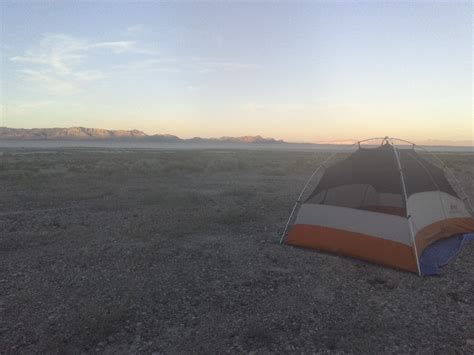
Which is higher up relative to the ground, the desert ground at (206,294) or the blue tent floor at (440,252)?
the blue tent floor at (440,252)

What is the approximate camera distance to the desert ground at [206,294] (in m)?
4.57

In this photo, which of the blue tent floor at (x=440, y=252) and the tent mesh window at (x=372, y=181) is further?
the tent mesh window at (x=372, y=181)

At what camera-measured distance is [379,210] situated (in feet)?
24.1

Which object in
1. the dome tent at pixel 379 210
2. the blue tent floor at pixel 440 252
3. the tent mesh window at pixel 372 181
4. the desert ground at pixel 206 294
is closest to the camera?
the desert ground at pixel 206 294

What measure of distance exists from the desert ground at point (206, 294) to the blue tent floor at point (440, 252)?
16 centimetres

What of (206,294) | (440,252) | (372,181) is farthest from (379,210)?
(206,294)

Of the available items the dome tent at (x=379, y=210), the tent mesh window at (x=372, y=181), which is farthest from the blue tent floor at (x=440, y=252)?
the tent mesh window at (x=372, y=181)

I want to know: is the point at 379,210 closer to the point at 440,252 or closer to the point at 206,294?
the point at 440,252

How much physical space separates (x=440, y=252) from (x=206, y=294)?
5.08 meters

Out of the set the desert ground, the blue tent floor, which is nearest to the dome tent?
the blue tent floor

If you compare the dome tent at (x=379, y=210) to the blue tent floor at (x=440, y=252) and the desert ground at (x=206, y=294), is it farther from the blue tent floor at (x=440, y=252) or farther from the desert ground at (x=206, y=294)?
the desert ground at (x=206, y=294)

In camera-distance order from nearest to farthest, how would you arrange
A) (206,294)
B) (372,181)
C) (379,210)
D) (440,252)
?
(206,294)
(379,210)
(440,252)
(372,181)

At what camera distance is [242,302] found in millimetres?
5590

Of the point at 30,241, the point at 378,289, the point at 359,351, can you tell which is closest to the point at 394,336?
the point at 359,351
